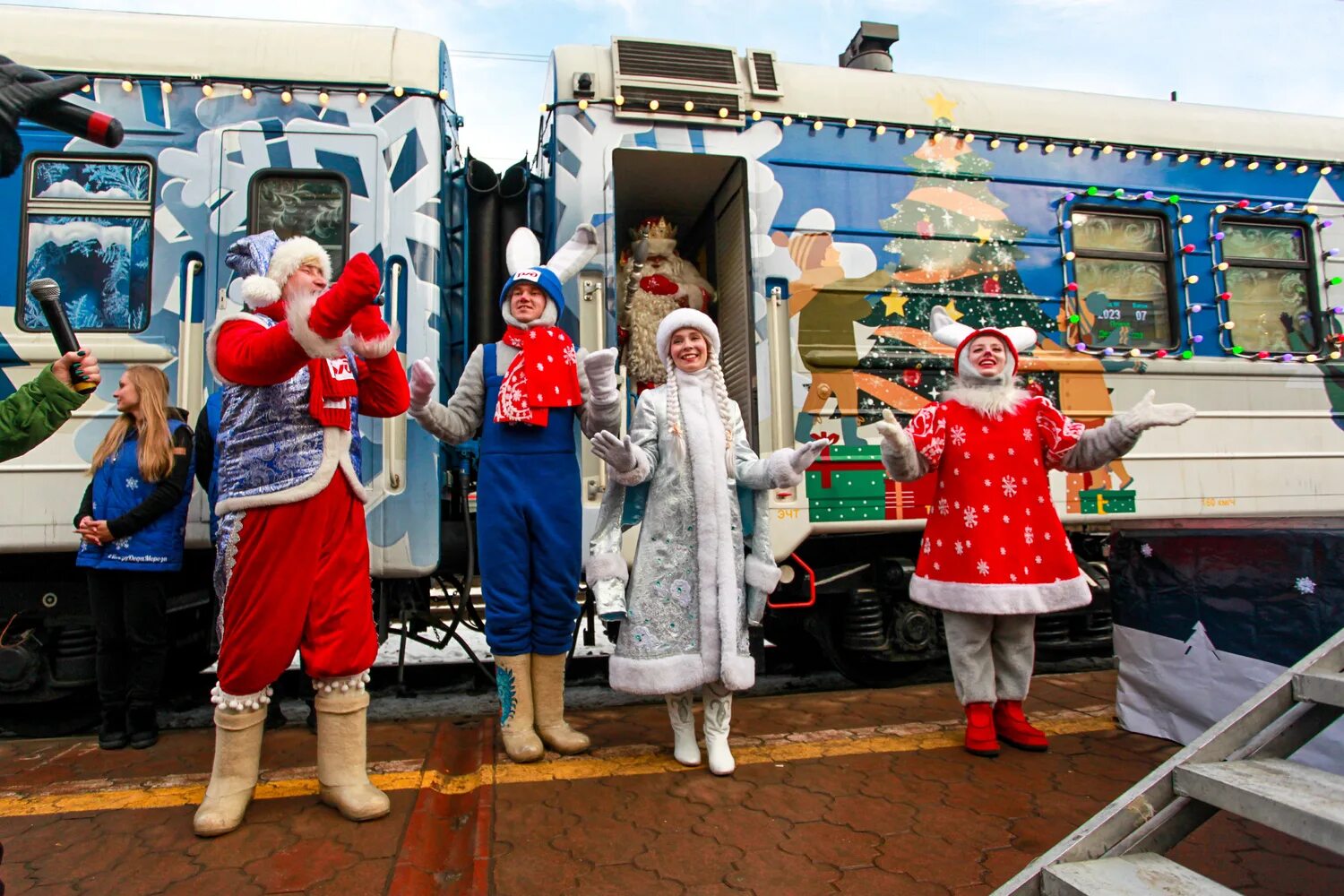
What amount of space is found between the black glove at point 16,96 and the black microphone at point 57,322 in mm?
404

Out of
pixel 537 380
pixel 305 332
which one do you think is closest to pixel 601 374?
pixel 537 380

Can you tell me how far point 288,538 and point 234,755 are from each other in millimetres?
710

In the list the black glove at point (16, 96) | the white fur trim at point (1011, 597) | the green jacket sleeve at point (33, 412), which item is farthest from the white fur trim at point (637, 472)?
the black glove at point (16, 96)

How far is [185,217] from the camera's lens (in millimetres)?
3455

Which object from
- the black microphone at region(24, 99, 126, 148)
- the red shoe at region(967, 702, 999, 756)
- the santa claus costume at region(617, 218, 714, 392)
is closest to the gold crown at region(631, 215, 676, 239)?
the santa claus costume at region(617, 218, 714, 392)

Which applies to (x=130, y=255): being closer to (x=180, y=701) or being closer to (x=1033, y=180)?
(x=180, y=701)

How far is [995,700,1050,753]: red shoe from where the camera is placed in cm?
317

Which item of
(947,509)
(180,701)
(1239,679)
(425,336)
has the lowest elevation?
(180,701)

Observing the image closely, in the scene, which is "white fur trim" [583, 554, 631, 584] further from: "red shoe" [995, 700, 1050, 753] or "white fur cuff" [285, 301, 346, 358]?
"red shoe" [995, 700, 1050, 753]

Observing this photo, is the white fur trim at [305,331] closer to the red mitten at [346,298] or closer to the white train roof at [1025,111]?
the red mitten at [346,298]

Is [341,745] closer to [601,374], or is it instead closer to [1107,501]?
[601,374]

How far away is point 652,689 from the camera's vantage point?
284cm

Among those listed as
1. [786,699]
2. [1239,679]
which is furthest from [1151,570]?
[786,699]

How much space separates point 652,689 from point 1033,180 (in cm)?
337
